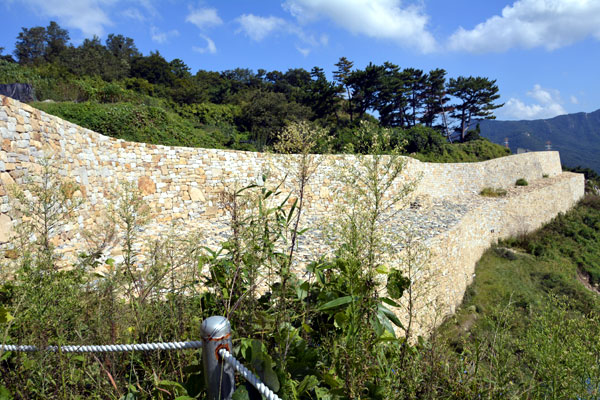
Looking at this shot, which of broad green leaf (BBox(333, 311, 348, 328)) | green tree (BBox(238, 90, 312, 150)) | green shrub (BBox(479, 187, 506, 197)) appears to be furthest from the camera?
green tree (BBox(238, 90, 312, 150))

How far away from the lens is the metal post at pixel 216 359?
109 cm

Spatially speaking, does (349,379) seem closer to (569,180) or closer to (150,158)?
(150,158)

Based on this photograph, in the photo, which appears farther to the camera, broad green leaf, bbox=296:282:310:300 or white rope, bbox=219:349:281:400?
broad green leaf, bbox=296:282:310:300

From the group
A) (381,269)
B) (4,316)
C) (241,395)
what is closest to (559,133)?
(381,269)

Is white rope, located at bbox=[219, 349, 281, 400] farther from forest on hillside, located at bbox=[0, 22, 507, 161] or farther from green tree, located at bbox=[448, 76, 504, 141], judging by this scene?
green tree, located at bbox=[448, 76, 504, 141]

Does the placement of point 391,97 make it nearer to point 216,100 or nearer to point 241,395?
point 216,100

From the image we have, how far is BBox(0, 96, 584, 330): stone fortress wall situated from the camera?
4.59m

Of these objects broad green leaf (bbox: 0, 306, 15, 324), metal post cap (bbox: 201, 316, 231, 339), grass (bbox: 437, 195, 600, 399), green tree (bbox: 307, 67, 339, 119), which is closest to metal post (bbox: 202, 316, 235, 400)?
metal post cap (bbox: 201, 316, 231, 339)

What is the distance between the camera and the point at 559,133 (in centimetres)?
15738

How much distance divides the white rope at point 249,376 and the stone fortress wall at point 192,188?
0.93 m

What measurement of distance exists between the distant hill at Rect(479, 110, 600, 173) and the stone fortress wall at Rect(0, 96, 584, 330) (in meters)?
124

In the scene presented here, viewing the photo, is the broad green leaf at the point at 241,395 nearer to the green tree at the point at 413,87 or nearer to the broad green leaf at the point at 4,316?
the broad green leaf at the point at 4,316

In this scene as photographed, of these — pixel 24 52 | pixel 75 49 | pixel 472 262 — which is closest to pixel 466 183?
pixel 472 262

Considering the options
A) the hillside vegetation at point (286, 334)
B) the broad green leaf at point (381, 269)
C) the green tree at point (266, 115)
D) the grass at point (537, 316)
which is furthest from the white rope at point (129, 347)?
the green tree at point (266, 115)
